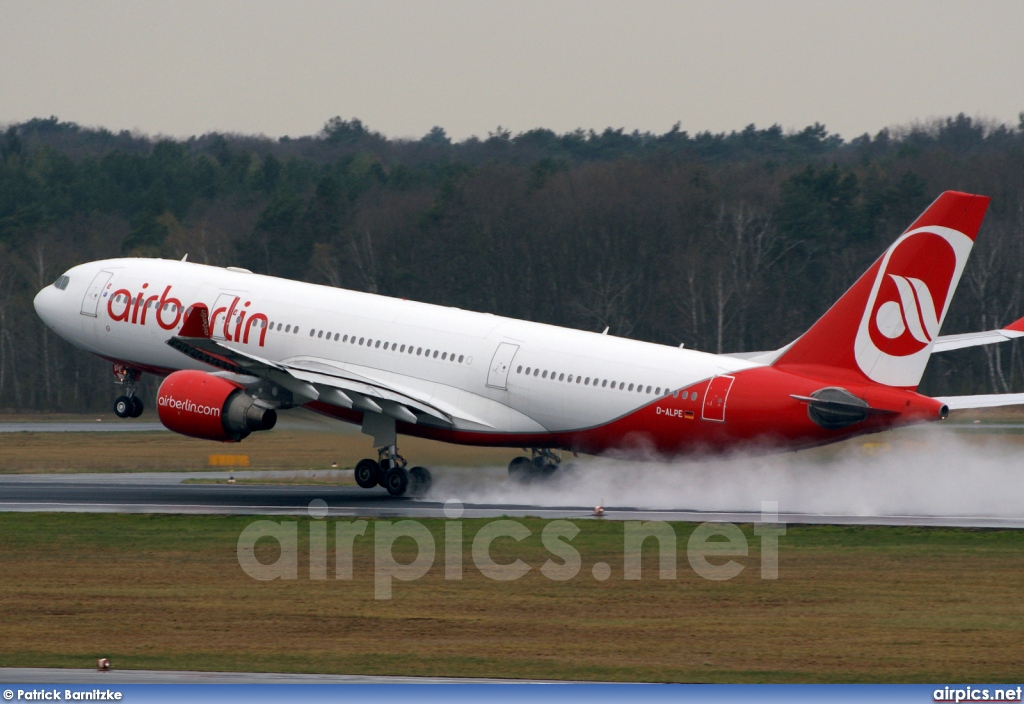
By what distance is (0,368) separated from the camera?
Answer: 8262 centimetres

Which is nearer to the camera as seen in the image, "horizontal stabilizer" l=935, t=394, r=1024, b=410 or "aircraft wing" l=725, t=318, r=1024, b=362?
"horizontal stabilizer" l=935, t=394, r=1024, b=410

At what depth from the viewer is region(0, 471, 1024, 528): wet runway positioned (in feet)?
104

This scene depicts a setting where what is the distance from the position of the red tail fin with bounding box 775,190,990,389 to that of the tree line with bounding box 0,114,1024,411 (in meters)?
38.9

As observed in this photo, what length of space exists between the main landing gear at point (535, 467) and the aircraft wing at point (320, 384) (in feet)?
5.68

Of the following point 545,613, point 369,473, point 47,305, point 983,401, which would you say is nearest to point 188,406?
point 369,473

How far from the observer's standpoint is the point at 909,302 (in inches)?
1252

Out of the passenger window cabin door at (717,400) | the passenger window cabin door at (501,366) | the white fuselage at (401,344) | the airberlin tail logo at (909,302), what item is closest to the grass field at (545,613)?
the airberlin tail logo at (909,302)

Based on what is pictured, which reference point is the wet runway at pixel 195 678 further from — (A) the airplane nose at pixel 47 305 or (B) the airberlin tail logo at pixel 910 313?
(A) the airplane nose at pixel 47 305

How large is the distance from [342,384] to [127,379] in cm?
971

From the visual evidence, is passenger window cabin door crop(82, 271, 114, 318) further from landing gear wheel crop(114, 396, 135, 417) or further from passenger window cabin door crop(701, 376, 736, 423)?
passenger window cabin door crop(701, 376, 736, 423)

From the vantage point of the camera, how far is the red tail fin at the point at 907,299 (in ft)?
104

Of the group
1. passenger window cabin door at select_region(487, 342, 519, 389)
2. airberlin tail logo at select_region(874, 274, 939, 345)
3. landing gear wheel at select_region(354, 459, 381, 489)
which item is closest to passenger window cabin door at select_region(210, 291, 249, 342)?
landing gear wheel at select_region(354, 459, 381, 489)

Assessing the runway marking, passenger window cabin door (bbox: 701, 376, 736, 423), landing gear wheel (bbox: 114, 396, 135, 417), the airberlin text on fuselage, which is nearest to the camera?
the runway marking

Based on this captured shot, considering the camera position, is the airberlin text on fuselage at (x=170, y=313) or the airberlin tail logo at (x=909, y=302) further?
the airberlin text on fuselage at (x=170, y=313)
